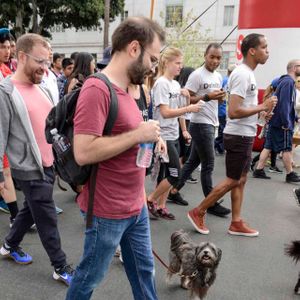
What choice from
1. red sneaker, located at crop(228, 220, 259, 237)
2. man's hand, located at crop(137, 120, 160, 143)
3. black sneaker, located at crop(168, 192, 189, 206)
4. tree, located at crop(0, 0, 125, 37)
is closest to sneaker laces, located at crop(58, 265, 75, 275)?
man's hand, located at crop(137, 120, 160, 143)

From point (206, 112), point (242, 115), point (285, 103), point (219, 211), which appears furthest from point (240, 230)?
point (285, 103)

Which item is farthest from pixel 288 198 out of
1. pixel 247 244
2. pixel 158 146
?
pixel 158 146

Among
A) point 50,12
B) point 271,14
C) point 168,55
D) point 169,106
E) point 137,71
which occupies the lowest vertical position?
point 169,106

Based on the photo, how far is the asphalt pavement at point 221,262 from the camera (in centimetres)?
281

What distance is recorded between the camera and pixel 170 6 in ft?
103

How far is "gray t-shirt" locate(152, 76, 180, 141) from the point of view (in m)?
3.92

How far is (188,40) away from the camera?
2652cm

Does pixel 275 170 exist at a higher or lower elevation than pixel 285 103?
lower

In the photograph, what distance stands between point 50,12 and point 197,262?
20.9 metres

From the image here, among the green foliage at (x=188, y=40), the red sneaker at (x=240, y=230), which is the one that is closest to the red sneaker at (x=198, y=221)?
the red sneaker at (x=240, y=230)

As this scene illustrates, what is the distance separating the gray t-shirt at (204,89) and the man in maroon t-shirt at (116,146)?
2.51 m

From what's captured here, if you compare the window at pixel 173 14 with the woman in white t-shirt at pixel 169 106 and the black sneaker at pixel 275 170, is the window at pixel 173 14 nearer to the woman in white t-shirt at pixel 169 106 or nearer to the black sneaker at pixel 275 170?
the black sneaker at pixel 275 170

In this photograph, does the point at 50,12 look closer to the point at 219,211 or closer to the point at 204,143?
the point at 204,143

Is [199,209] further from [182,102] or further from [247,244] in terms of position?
[182,102]
